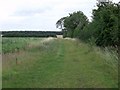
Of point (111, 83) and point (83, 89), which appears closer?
point (83, 89)

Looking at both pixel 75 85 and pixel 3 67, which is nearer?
pixel 75 85

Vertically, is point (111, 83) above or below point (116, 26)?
below

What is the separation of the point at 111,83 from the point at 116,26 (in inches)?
156

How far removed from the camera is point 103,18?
78.7 feet

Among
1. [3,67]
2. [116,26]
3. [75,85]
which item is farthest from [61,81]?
[3,67]

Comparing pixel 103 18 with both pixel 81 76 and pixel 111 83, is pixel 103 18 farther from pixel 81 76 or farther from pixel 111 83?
pixel 111 83

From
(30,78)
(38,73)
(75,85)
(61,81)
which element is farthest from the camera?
(38,73)

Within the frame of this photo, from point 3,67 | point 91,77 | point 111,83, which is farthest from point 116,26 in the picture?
point 3,67

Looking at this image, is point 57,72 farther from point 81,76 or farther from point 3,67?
point 3,67

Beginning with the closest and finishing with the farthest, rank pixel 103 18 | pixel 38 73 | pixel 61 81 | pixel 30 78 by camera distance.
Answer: pixel 61 81 < pixel 30 78 < pixel 38 73 < pixel 103 18

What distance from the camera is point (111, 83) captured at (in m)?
14.0

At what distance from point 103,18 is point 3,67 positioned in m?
8.08

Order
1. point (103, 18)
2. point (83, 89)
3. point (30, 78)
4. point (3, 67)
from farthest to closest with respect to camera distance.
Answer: point (103, 18) < point (3, 67) < point (30, 78) < point (83, 89)

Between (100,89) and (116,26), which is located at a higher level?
(116,26)
